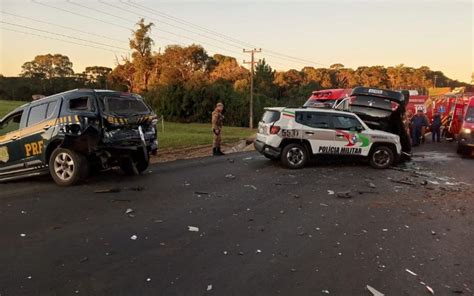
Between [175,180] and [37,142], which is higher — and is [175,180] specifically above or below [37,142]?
below

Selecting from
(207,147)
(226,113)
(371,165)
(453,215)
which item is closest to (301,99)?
(226,113)

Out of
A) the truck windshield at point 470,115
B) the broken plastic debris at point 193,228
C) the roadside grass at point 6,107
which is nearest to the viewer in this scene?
the broken plastic debris at point 193,228

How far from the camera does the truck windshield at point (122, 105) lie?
882 cm

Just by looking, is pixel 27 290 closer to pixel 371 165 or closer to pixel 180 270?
pixel 180 270

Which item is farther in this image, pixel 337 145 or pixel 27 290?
pixel 337 145

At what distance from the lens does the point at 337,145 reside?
1141cm

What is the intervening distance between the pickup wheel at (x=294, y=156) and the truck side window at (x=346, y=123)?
1131mm

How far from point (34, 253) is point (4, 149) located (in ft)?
18.9

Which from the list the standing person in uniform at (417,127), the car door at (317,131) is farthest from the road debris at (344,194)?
the standing person in uniform at (417,127)

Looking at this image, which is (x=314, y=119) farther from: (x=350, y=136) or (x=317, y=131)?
(x=350, y=136)

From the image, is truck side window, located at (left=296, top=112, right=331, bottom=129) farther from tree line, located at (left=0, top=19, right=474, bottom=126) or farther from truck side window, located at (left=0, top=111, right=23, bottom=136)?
tree line, located at (left=0, top=19, right=474, bottom=126)

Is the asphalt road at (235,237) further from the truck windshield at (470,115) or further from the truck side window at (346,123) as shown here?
the truck windshield at (470,115)

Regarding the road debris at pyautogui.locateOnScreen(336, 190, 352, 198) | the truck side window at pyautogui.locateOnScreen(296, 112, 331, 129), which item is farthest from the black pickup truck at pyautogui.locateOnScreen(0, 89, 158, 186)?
the road debris at pyautogui.locateOnScreen(336, 190, 352, 198)

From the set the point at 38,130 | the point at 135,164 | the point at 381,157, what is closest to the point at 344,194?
the point at 381,157
